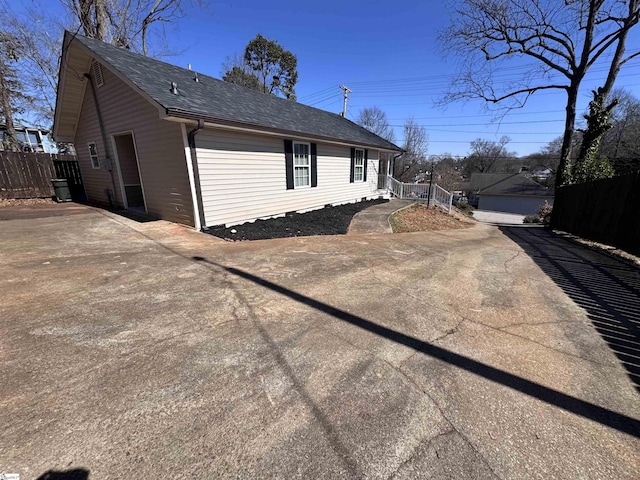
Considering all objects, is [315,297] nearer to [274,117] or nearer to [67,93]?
[274,117]

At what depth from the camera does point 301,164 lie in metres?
9.93

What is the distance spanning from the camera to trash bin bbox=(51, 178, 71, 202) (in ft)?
36.0

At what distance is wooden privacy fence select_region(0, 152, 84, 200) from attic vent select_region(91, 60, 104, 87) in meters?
5.21

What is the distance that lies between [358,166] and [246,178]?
7.13m

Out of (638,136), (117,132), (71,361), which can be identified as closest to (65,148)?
(117,132)

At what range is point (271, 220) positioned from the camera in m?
8.70

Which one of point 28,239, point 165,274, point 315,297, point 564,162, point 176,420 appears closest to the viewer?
point 176,420

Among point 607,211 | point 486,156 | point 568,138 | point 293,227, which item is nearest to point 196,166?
point 293,227

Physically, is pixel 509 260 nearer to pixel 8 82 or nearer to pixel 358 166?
pixel 358 166

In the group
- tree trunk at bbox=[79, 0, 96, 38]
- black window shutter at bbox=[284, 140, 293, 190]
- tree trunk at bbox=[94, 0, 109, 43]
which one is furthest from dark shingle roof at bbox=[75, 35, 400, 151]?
tree trunk at bbox=[79, 0, 96, 38]

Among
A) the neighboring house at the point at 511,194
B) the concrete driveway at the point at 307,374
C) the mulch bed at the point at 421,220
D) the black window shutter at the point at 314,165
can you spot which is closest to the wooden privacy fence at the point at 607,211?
the concrete driveway at the point at 307,374

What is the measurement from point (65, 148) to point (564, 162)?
1586 inches

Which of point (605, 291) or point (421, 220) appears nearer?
point (605, 291)

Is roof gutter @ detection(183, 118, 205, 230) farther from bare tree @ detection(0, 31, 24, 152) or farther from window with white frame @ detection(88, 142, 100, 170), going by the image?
bare tree @ detection(0, 31, 24, 152)
